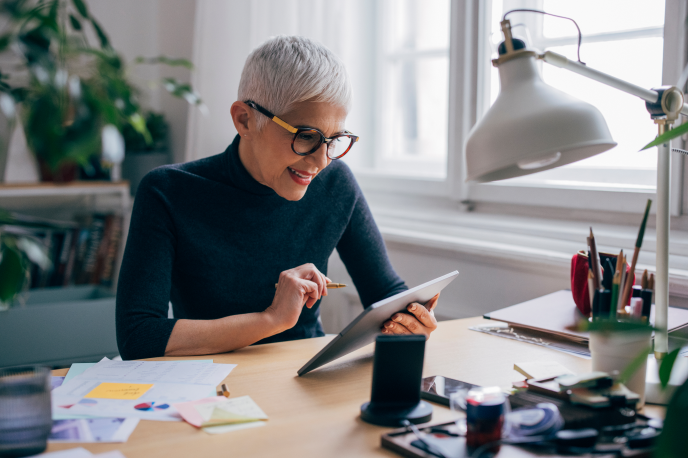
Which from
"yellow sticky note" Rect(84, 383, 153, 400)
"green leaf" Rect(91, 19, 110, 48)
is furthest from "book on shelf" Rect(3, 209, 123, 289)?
"green leaf" Rect(91, 19, 110, 48)

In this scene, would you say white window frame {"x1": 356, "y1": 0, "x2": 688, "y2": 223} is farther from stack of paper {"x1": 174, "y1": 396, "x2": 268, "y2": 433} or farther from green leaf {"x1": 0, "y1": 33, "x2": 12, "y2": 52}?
green leaf {"x1": 0, "y1": 33, "x2": 12, "y2": 52}

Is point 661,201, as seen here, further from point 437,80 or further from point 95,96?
point 437,80

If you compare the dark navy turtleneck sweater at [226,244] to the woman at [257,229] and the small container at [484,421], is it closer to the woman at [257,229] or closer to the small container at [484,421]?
the woman at [257,229]

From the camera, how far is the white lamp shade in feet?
2.22

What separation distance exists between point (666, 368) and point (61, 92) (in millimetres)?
441

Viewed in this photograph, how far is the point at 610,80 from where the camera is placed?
0.86 m

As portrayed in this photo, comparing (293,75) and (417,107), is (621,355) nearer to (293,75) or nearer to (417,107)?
(293,75)

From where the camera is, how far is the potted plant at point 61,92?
347mm

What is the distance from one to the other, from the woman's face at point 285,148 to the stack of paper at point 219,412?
61cm

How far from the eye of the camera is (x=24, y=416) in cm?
67

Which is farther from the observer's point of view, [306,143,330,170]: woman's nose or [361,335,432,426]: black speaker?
[306,143,330,170]: woman's nose

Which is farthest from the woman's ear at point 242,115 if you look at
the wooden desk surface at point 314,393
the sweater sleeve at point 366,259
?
the wooden desk surface at point 314,393

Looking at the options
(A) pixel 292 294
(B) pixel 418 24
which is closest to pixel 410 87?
(B) pixel 418 24

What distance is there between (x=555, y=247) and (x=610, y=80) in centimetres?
78
